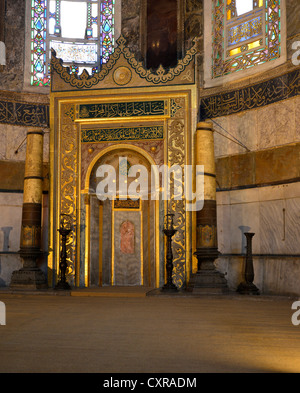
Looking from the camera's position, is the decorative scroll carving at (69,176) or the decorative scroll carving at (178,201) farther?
the decorative scroll carving at (69,176)

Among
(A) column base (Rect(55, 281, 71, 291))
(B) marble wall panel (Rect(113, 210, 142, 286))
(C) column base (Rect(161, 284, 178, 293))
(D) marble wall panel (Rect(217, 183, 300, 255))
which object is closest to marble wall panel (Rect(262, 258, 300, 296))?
(D) marble wall panel (Rect(217, 183, 300, 255))

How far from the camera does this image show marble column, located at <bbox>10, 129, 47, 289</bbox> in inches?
307

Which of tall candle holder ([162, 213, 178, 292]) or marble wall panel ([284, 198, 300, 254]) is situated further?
tall candle holder ([162, 213, 178, 292])

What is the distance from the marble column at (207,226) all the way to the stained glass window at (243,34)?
130 cm

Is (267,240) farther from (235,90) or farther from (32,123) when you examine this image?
(32,123)

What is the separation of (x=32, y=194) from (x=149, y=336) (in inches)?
178

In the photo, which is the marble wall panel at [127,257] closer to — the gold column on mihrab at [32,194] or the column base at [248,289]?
the gold column on mihrab at [32,194]

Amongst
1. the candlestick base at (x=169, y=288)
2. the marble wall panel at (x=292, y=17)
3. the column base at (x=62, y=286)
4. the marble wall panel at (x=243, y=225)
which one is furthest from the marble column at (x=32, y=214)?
the marble wall panel at (x=292, y=17)

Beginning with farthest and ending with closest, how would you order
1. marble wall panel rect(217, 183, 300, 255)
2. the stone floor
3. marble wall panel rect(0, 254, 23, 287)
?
marble wall panel rect(0, 254, 23, 287) → marble wall panel rect(217, 183, 300, 255) → the stone floor

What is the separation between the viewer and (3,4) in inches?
351

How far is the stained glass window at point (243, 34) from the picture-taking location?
772cm

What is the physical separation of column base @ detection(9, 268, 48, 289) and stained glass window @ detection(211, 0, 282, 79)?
404 cm

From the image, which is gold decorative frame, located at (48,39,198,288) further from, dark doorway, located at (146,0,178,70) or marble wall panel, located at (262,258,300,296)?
marble wall panel, located at (262,258,300,296)
